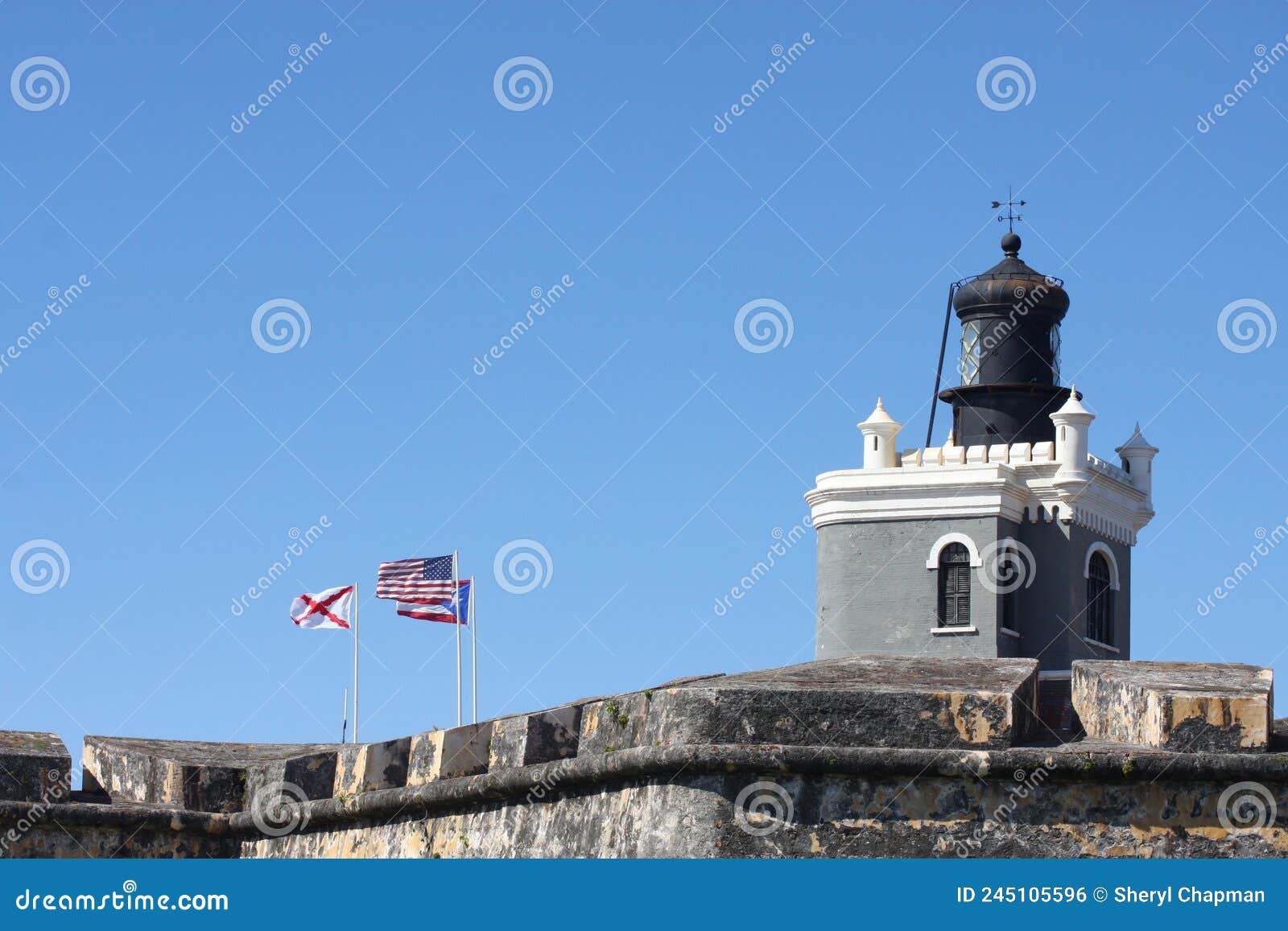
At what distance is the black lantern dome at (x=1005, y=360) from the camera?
44.2 metres

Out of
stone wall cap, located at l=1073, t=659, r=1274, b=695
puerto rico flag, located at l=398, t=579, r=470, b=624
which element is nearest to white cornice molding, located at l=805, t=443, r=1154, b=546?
puerto rico flag, located at l=398, t=579, r=470, b=624

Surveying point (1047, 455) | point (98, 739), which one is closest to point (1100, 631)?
point (1047, 455)

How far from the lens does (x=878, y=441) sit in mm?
42719

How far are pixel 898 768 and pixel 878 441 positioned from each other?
32990mm

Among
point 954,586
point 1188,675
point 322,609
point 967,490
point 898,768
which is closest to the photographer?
point 898,768

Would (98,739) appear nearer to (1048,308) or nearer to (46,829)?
(46,829)

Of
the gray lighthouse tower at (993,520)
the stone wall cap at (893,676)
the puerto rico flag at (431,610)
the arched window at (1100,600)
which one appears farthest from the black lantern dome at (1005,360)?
the stone wall cap at (893,676)

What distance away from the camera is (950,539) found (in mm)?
41469

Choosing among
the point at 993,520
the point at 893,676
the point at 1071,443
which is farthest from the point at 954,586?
the point at 893,676

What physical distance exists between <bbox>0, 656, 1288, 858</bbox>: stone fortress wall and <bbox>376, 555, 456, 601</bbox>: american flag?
15.6m

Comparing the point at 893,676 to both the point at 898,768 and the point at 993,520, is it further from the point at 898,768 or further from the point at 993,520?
the point at 993,520

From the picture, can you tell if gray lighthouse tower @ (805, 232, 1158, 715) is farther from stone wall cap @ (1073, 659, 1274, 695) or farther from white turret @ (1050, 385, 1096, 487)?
stone wall cap @ (1073, 659, 1274, 695)

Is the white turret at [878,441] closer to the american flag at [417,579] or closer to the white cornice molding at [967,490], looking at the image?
the white cornice molding at [967,490]

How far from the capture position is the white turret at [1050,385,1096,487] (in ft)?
139
